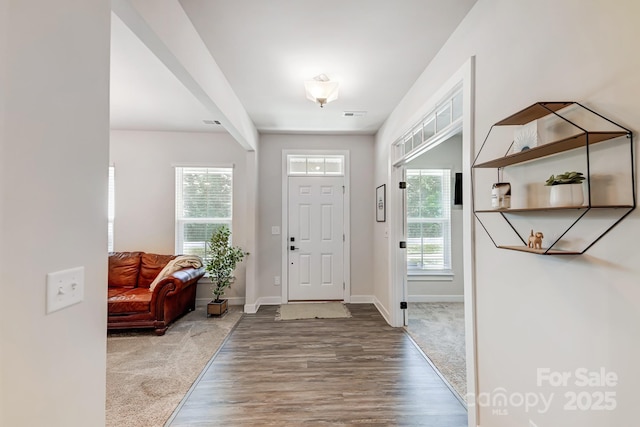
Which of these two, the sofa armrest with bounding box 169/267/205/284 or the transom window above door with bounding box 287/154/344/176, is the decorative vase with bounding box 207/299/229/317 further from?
the transom window above door with bounding box 287/154/344/176

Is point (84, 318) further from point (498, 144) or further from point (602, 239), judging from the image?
point (498, 144)

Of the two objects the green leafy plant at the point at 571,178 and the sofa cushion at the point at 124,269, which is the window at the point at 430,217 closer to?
the green leafy plant at the point at 571,178

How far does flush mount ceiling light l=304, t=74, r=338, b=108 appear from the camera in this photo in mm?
2680

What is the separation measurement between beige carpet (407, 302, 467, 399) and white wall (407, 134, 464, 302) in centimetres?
14

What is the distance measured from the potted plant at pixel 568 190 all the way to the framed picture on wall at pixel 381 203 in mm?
2881

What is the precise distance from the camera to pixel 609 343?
102cm

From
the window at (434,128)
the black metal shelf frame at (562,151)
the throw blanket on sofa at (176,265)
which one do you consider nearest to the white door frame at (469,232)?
the window at (434,128)

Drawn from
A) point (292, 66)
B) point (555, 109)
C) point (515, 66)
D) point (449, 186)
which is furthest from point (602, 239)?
point (449, 186)

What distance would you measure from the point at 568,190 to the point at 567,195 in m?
0.02

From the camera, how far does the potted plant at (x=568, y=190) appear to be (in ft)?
3.52

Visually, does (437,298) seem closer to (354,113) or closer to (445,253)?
(445,253)

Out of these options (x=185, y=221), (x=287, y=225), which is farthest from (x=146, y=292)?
(x=287, y=225)

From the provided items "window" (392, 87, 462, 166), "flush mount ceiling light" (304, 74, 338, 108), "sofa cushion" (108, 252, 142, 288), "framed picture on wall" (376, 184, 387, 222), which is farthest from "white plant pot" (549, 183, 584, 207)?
"sofa cushion" (108, 252, 142, 288)

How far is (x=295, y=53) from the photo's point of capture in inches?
95.0
